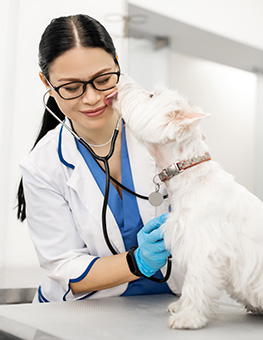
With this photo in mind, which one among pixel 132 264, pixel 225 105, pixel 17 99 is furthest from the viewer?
pixel 225 105

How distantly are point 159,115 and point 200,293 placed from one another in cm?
43

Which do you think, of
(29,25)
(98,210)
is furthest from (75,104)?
(29,25)

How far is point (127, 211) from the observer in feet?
4.36

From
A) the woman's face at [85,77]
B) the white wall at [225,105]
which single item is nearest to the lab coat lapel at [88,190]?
the woman's face at [85,77]

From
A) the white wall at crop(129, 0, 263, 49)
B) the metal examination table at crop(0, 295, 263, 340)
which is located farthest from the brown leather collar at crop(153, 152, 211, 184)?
the white wall at crop(129, 0, 263, 49)

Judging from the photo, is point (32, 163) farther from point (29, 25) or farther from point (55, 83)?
point (29, 25)

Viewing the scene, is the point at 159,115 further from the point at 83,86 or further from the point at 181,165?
the point at 83,86

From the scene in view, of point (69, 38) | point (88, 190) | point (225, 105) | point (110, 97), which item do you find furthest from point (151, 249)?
point (225, 105)

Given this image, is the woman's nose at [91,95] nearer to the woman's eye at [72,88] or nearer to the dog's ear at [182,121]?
the woman's eye at [72,88]

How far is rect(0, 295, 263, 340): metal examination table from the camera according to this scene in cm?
86

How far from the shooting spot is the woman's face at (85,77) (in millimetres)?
1236

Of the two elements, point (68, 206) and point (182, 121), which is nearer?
point (182, 121)

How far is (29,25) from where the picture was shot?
3.52 meters

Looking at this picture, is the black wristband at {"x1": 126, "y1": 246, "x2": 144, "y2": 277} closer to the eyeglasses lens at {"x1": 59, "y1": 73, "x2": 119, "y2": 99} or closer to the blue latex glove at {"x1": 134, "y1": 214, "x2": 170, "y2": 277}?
the blue latex glove at {"x1": 134, "y1": 214, "x2": 170, "y2": 277}
